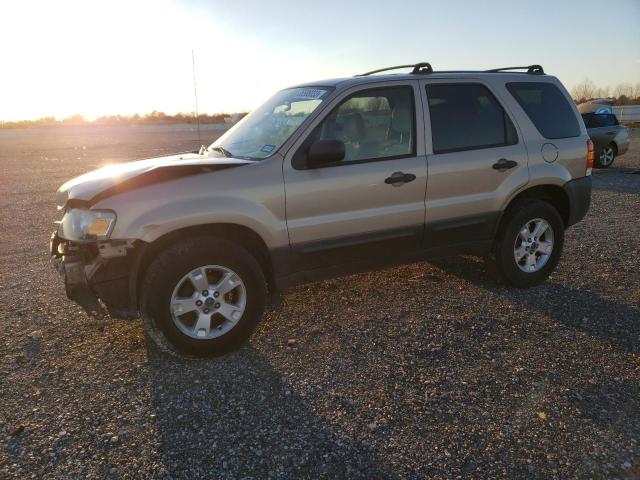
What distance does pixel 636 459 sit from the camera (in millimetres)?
2492

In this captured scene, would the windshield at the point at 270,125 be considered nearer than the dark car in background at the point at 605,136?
Yes

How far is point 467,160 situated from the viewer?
429cm

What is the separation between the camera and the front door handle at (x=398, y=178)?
3.95 metres

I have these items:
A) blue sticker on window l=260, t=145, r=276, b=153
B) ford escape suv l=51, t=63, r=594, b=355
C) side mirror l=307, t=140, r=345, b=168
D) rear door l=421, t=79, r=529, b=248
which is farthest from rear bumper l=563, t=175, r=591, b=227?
blue sticker on window l=260, t=145, r=276, b=153

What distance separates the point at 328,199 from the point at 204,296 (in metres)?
1.15

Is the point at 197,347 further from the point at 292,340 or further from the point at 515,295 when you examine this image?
the point at 515,295

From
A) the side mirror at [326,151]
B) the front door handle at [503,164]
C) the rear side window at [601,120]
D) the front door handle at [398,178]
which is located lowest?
the front door handle at [398,178]

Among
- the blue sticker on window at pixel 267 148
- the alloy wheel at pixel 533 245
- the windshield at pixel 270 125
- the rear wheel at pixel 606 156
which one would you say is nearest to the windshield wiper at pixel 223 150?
the windshield at pixel 270 125

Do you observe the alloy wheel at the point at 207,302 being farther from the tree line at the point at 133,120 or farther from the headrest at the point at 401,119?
the tree line at the point at 133,120

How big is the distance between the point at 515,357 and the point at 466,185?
1.53 m

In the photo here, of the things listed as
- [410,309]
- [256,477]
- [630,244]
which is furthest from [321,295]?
[630,244]

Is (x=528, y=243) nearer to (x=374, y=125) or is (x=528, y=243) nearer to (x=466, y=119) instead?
(x=466, y=119)

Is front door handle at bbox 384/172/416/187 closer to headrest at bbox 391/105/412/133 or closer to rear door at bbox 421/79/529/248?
rear door at bbox 421/79/529/248

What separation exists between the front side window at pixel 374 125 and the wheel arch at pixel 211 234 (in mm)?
890
